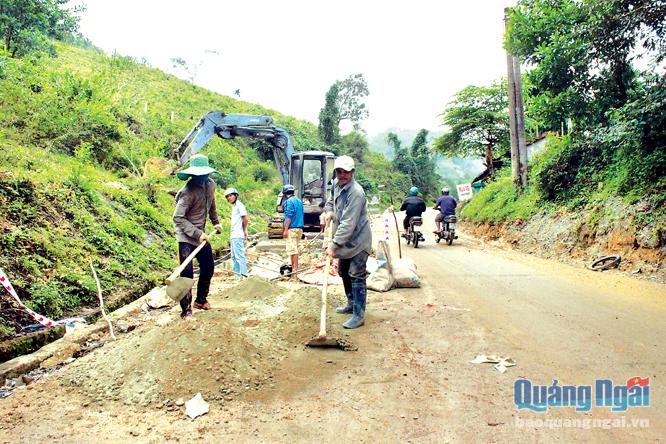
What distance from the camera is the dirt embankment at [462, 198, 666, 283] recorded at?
8148 millimetres

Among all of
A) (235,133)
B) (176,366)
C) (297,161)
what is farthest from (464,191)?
(176,366)

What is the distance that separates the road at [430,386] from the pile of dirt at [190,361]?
0.17 metres

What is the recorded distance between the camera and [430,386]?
11.9ft

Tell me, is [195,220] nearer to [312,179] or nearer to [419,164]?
[312,179]

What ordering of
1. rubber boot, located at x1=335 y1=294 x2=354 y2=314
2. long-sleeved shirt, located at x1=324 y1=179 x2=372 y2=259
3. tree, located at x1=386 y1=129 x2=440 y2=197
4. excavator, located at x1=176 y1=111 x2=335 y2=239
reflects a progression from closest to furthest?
long-sleeved shirt, located at x1=324 y1=179 x2=372 y2=259, rubber boot, located at x1=335 y1=294 x2=354 y2=314, excavator, located at x1=176 y1=111 x2=335 y2=239, tree, located at x1=386 y1=129 x2=440 y2=197

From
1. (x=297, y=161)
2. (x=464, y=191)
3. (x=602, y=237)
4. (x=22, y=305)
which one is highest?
(x=297, y=161)

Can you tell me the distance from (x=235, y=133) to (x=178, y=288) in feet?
37.4

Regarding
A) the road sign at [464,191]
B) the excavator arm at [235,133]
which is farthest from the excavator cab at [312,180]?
the road sign at [464,191]

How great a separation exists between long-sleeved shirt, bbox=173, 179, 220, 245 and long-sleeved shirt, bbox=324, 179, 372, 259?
1750mm

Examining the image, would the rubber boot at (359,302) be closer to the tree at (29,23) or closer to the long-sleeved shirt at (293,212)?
the long-sleeved shirt at (293,212)

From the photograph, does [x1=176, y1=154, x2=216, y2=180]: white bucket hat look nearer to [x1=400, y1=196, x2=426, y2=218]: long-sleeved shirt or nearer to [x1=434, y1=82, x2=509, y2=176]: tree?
[x1=400, y1=196, x2=426, y2=218]: long-sleeved shirt

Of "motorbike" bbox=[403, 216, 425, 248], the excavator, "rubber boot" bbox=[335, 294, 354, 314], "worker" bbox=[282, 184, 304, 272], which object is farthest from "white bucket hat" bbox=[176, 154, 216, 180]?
the excavator

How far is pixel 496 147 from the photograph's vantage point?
28.7 meters

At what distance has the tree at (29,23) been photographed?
1423 cm
